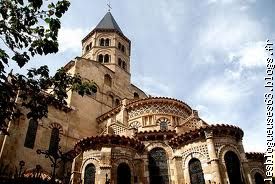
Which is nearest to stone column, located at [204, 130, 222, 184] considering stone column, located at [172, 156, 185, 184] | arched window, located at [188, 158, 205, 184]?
arched window, located at [188, 158, 205, 184]

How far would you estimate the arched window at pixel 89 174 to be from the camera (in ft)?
54.1

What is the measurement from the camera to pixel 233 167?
636 inches

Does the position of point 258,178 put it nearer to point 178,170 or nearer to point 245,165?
point 245,165

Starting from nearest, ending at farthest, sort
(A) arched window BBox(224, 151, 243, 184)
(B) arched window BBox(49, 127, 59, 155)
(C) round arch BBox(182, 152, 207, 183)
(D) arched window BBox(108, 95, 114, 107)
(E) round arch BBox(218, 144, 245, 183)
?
(E) round arch BBox(218, 144, 245, 183) < (A) arched window BBox(224, 151, 243, 184) < (C) round arch BBox(182, 152, 207, 183) < (B) arched window BBox(49, 127, 59, 155) < (D) arched window BBox(108, 95, 114, 107)

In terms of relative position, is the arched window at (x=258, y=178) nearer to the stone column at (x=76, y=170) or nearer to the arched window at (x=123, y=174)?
the arched window at (x=123, y=174)

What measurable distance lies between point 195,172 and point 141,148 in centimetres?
379

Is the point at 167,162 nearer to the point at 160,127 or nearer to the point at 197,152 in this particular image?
the point at 197,152

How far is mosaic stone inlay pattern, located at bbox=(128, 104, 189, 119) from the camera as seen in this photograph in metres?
22.7

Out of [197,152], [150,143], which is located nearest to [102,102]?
[150,143]

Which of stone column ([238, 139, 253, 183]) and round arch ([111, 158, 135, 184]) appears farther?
round arch ([111, 158, 135, 184])

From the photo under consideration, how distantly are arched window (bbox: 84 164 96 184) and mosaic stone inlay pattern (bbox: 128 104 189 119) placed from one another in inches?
283

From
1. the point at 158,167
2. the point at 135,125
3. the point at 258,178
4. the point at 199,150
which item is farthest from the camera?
the point at 135,125

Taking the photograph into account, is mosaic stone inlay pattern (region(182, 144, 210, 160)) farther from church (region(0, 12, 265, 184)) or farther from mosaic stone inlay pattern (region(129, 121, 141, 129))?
mosaic stone inlay pattern (region(129, 121, 141, 129))

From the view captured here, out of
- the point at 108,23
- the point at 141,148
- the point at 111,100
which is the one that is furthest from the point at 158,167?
the point at 108,23
